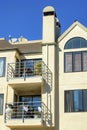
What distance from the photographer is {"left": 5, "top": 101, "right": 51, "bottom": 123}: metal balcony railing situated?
26312 millimetres

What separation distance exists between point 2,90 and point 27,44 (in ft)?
19.5

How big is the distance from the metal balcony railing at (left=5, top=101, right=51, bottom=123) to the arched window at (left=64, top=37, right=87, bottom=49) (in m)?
5.39

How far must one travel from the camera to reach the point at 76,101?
27.0 meters

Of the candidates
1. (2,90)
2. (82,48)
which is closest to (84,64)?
(82,48)

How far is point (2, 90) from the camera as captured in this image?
2866 centimetres

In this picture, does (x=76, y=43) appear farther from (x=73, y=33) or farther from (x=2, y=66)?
(x=2, y=66)

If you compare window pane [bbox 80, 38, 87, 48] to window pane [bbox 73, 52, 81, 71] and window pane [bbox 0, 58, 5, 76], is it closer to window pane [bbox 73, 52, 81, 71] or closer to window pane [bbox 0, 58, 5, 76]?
window pane [bbox 73, 52, 81, 71]

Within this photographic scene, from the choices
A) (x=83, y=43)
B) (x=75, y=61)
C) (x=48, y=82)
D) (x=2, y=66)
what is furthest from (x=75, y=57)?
(x=2, y=66)

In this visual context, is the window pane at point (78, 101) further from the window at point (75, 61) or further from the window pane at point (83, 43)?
the window pane at point (83, 43)

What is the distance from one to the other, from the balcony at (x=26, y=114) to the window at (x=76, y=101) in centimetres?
169

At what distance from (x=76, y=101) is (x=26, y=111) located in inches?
156

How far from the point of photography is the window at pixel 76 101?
26812 mm

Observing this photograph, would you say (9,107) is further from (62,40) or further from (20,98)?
(62,40)

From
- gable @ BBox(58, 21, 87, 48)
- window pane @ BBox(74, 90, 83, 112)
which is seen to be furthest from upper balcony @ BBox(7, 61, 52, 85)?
gable @ BBox(58, 21, 87, 48)
